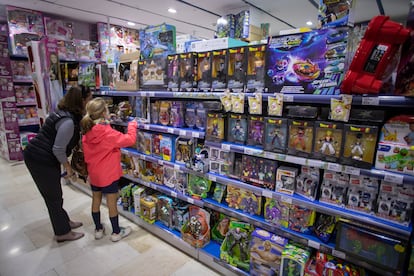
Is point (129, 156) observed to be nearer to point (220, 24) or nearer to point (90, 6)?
point (220, 24)

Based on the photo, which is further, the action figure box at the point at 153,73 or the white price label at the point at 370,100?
the action figure box at the point at 153,73

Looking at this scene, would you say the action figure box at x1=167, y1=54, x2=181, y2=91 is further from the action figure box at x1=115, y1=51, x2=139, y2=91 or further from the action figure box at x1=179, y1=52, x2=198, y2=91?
the action figure box at x1=115, y1=51, x2=139, y2=91

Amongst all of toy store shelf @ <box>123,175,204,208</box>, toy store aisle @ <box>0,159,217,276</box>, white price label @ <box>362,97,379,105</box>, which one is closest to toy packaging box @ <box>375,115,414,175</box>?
white price label @ <box>362,97,379,105</box>

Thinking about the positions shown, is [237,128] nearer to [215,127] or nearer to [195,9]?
[215,127]

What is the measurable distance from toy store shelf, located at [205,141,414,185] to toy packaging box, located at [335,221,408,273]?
0.37m

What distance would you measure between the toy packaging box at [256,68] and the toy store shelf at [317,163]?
496mm

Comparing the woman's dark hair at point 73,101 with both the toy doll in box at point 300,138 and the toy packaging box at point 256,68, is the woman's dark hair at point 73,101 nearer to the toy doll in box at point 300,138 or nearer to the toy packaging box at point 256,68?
the toy packaging box at point 256,68

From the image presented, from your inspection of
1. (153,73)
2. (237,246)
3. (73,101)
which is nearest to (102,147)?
(73,101)

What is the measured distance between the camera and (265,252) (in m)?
1.97

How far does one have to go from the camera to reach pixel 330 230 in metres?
1.76

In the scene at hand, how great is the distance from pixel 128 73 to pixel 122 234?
1.95 m

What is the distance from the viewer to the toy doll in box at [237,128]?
2.07m

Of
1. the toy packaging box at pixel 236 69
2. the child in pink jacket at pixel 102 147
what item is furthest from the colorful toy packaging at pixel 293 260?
the child in pink jacket at pixel 102 147

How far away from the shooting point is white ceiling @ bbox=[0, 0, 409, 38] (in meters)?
4.18
